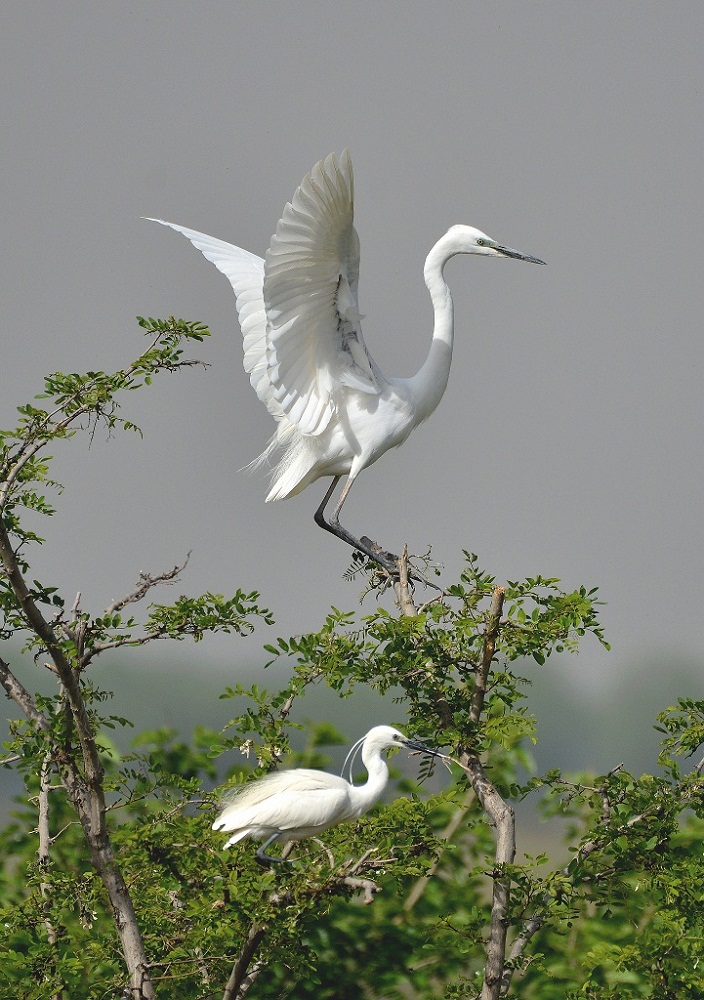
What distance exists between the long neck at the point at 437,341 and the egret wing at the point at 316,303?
0.31 meters

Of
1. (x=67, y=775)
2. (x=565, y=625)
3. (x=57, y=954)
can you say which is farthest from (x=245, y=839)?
(x=565, y=625)

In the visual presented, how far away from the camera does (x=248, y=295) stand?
14.4ft

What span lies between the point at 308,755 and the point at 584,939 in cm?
103

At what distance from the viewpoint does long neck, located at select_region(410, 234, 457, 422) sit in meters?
4.40

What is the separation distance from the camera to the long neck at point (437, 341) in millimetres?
4402

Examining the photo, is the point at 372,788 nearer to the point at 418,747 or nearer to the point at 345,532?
the point at 418,747

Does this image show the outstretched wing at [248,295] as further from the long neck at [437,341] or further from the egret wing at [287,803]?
the egret wing at [287,803]

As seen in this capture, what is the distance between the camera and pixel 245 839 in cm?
270

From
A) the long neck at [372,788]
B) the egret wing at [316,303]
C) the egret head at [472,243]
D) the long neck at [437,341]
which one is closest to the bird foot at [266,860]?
the long neck at [372,788]

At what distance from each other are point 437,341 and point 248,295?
725 millimetres

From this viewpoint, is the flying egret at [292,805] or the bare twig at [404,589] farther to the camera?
the bare twig at [404,589]

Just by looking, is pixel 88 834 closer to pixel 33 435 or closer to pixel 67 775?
pixel 67 775

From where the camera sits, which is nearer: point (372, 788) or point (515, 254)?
point (372, 788)

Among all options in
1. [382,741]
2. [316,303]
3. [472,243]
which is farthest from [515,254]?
[382,741]
